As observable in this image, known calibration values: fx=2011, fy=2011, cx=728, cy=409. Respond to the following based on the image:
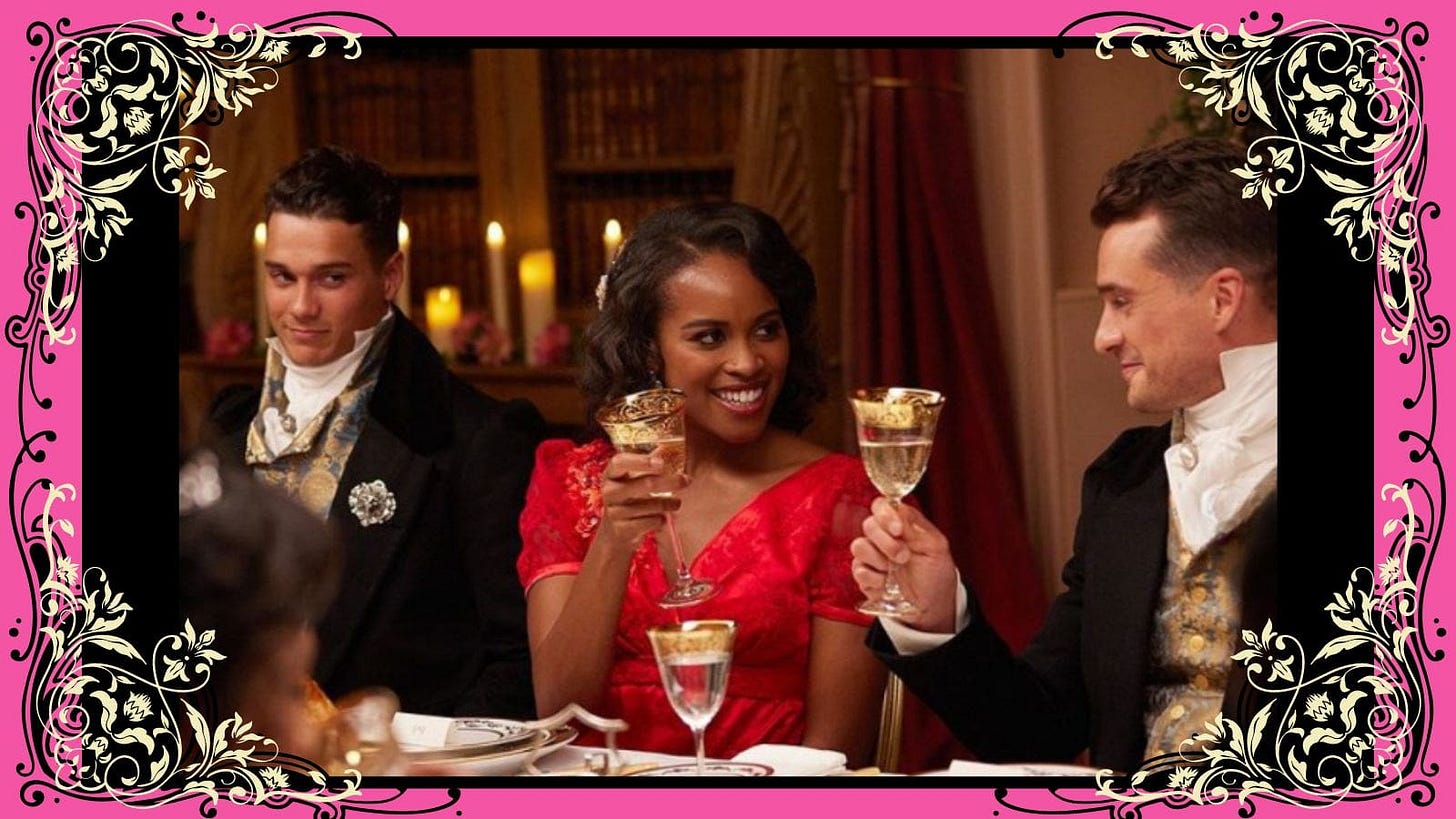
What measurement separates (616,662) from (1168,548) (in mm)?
947

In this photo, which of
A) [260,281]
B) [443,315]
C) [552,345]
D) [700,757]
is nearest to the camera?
[700,757]

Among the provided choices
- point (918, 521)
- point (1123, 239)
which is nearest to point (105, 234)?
point (918, 521)

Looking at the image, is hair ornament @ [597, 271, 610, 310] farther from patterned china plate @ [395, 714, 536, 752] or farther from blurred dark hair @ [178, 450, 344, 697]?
patterned china plate @ [395, 714, 536, 752]

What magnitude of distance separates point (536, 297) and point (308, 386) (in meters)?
0.97

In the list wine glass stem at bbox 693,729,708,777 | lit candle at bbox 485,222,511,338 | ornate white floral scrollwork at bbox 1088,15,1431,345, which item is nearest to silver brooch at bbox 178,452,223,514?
lit candle at bbox 485,222,511,338

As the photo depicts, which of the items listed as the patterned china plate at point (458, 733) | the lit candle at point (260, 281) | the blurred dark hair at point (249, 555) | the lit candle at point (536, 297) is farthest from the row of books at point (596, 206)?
the patterned china plate at point (458, 733)

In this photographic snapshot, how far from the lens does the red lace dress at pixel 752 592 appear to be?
3398mm

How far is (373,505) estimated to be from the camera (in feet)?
11.7

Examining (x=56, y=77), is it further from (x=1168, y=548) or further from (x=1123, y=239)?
(x=1168, y=548)

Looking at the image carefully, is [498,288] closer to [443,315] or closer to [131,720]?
[443,315]

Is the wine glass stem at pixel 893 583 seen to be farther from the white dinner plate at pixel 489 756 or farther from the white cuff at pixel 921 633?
the white dinner plate at pixel 489 756

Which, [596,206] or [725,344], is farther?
[596,206]

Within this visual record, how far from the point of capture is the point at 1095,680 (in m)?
3.21

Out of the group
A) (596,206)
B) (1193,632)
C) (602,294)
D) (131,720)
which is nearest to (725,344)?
(602,294)
